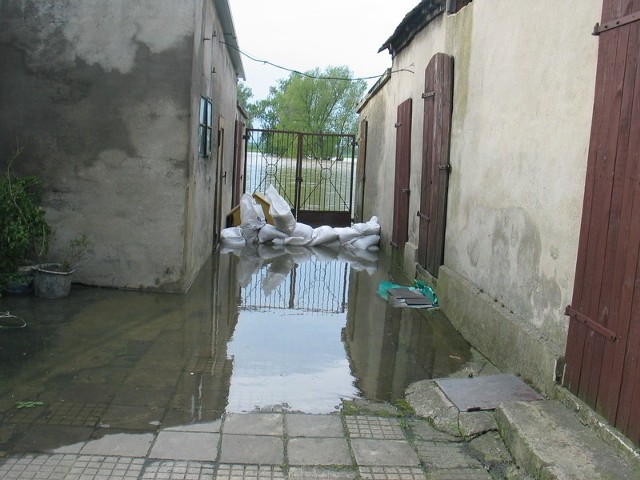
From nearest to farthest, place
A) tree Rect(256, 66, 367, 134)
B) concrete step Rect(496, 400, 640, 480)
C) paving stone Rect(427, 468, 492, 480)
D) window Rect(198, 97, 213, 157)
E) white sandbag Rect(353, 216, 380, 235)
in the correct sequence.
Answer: concrete step Rect(496, 400, 640, 480), paving stone Rect(427, 468, 492, 480), window Rect(198, 97, 213, 157), white sandbag Rect(353, 216, 380, 235), tree Rect(256, 66, 367, 134)

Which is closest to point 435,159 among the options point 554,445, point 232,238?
point 554,445

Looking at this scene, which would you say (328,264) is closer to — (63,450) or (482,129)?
(482,129)

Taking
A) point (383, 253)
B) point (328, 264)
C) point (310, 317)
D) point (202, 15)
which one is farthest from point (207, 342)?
point (383, 253)

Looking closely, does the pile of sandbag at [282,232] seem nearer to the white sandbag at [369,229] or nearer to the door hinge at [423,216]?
the white sandbag at [369,229]

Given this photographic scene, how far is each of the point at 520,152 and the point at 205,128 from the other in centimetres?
451

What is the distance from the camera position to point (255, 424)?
13.2ft

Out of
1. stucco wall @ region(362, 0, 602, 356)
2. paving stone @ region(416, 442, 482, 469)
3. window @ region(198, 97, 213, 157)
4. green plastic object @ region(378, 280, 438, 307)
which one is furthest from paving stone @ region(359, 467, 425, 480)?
window @ region(198, 97, 213, 157)

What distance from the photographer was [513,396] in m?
4.38

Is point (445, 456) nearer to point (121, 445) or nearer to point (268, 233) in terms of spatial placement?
point (121, 445)

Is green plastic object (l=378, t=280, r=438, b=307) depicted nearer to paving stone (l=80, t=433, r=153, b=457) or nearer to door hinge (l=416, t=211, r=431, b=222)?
door hinge (l=416, t=211, r=431, b=222)

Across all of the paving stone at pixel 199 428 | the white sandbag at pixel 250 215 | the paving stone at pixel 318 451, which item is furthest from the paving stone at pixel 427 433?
the white sandbag at pixel 250 215

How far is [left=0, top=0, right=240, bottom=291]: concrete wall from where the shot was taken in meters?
7.19

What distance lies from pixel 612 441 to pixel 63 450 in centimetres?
296

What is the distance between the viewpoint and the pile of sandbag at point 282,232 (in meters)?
11.8
